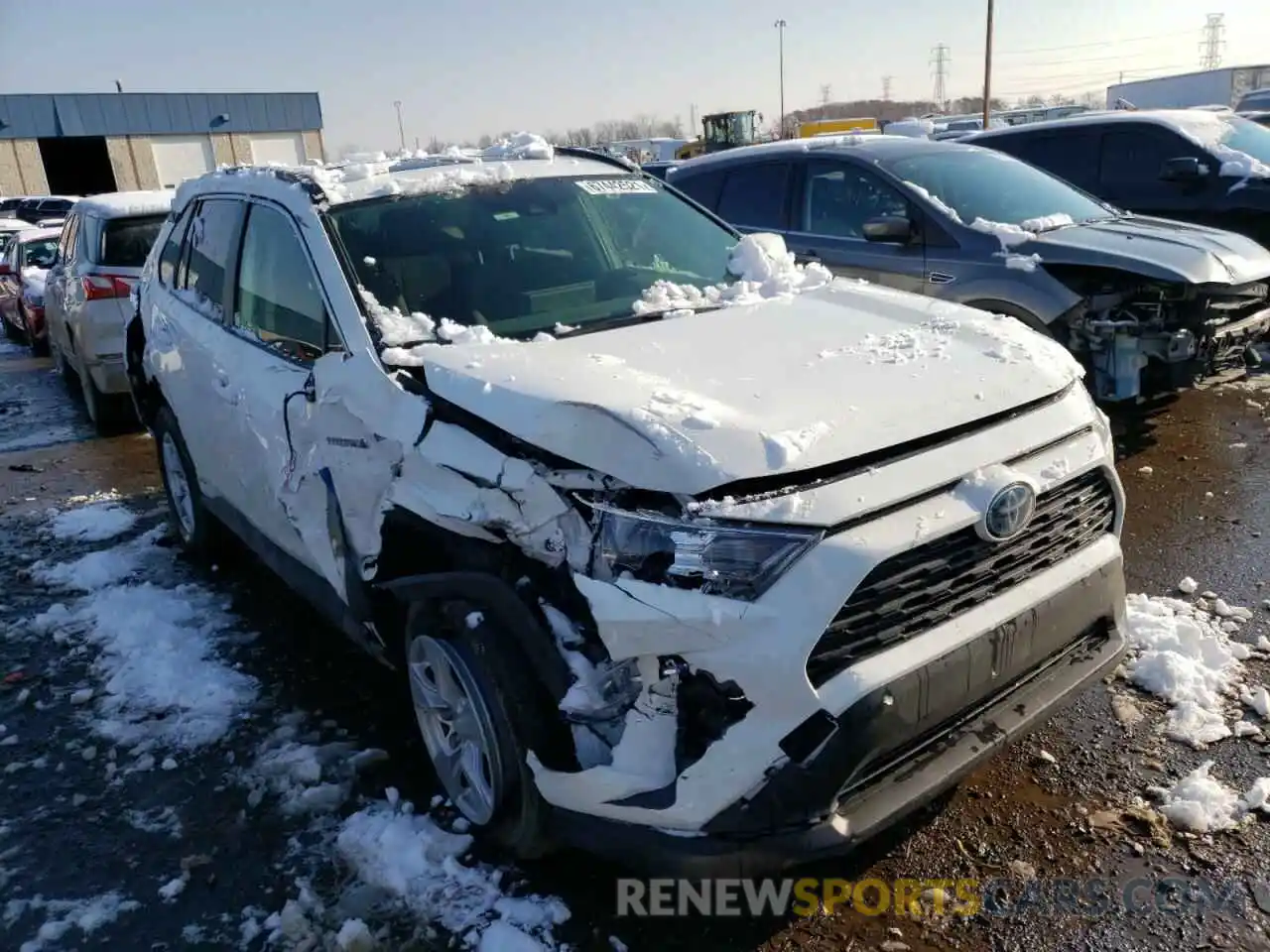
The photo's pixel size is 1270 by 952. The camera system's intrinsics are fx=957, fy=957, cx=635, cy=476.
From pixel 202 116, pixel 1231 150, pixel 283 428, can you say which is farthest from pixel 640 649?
pixel 202 116

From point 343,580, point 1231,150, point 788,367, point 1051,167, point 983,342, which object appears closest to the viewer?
point 788,367

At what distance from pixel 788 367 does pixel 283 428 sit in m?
1.79

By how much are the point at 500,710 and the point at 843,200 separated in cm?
525

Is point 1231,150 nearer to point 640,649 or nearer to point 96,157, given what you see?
point 640,649

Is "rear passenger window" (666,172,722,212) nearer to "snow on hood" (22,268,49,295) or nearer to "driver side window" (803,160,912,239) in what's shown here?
"driver side window" (803,160,912,239)

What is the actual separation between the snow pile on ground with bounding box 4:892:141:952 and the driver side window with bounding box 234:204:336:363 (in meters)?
1.72

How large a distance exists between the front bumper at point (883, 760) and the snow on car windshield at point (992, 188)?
426 cm

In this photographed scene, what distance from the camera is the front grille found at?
2092 millimetres

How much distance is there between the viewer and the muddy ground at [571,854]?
8.10 feet

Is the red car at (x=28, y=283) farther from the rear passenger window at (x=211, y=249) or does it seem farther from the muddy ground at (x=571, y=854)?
the muddy ground at (x=571, y=854)

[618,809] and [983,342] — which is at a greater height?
[983,342]

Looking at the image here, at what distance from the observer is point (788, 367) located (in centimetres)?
264

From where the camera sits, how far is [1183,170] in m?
7.68

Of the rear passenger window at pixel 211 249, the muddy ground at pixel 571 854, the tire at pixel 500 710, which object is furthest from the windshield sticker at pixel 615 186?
the muddy ground at pixel 571 854
